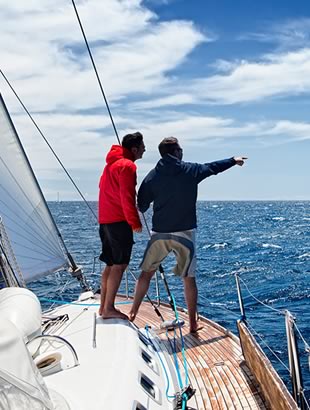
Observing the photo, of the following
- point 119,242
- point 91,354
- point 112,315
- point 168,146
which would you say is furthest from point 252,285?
point 91,354

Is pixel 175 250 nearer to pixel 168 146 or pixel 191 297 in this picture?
pixel 191 297

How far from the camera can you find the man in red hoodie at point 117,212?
16.0 ft

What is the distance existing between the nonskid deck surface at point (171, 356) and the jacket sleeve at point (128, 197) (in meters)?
1.01

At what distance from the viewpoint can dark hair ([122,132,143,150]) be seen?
201 inches

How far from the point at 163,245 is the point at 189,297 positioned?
2.22 feet

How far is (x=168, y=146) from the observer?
5.32 metres

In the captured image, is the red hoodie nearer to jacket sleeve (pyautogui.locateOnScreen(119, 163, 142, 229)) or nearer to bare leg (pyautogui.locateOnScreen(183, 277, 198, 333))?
jacket sleeve (pyautogui.locateOnScreen(119, 163, 142, 229))

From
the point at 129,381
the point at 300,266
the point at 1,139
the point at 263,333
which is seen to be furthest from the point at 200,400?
the point at 300,266

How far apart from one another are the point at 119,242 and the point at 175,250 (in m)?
0.73

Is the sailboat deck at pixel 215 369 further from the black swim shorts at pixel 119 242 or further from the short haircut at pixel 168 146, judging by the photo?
the short haircut at pixel 168 146

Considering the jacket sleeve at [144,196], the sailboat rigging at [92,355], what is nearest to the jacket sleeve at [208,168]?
the jacket sleeve at [144,196]

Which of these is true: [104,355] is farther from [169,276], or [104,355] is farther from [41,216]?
[169,276]

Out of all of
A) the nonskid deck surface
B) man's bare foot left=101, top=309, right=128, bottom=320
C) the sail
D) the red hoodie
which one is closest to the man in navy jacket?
the red hoodie

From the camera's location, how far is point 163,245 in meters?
5.43
